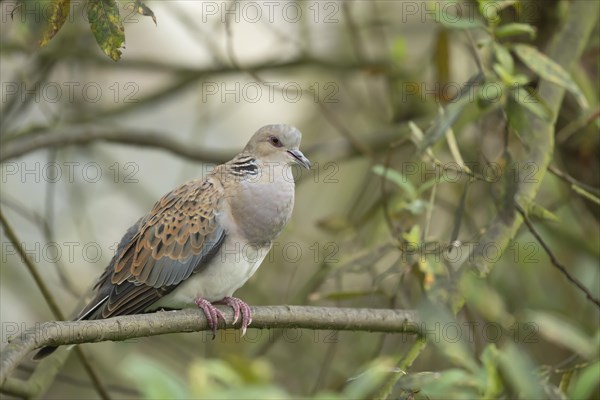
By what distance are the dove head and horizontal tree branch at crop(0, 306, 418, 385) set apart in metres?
0.61

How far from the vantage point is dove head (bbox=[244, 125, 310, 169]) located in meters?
3.53

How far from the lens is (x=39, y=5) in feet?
9.49

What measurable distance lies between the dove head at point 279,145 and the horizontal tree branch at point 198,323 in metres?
0.61

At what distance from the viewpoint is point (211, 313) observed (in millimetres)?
3197

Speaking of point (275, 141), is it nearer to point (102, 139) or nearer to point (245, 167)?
point (245, 167)

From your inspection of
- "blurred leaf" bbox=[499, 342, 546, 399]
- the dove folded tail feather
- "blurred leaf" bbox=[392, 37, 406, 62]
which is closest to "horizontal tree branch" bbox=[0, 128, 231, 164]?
the dove folded tail feather

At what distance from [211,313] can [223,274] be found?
23cm

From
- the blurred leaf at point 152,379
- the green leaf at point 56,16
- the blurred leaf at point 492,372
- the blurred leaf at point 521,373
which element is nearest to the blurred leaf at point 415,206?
the blurred leaf at point 492,372

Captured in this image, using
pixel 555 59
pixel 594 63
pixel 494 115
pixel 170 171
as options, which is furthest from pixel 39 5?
pixel 170 171

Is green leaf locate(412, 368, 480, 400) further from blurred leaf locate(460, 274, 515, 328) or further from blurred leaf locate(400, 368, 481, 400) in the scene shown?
blurred leaf locate(460, 274, 515, 328)

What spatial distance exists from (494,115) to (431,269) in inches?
63.1

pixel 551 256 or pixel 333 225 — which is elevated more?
pixel 551 256

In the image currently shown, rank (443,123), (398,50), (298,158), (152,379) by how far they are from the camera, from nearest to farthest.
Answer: (152,379) → (443,123) → (298,158) → (398,50)

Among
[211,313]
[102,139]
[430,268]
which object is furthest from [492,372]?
[102,139]
